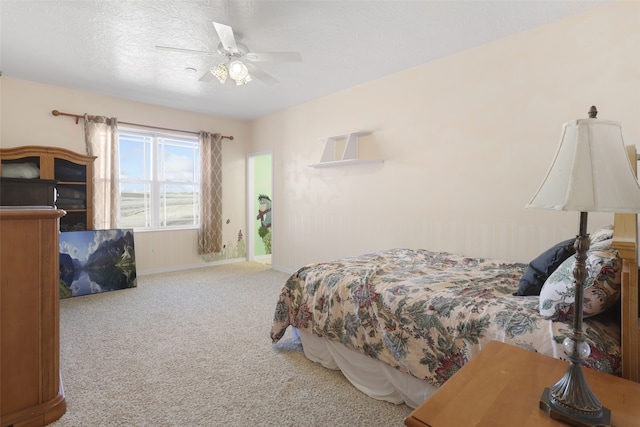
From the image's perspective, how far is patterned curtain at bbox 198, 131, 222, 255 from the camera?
5242mm

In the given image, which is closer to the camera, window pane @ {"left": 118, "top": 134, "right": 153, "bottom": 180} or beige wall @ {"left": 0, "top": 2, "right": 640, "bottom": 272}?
beige wall @ {"left": 0, "top": 2, "right": 640, "bottom": 272}

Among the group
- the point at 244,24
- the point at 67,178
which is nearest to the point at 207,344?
the point at 244,24

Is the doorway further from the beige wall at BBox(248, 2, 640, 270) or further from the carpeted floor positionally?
the carpeted floor

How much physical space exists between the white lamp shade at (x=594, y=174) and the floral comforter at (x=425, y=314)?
748 millimetres

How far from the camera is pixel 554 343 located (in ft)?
4.24

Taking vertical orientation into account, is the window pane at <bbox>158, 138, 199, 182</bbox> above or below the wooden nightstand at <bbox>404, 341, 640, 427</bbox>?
above

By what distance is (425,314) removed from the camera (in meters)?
1.70

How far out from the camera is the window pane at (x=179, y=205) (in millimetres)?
5086

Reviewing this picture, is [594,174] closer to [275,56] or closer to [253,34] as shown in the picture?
[275,56]

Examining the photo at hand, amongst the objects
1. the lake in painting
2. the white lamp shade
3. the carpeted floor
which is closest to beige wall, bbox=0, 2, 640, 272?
the lake in painting

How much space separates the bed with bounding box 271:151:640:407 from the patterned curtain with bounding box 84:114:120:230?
320 centimetres

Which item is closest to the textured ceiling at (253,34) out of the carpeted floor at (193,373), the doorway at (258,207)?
the doorway at (258,207)

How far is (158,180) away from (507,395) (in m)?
5.16

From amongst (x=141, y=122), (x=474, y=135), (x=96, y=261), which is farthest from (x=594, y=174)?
(x=141, y=122)
